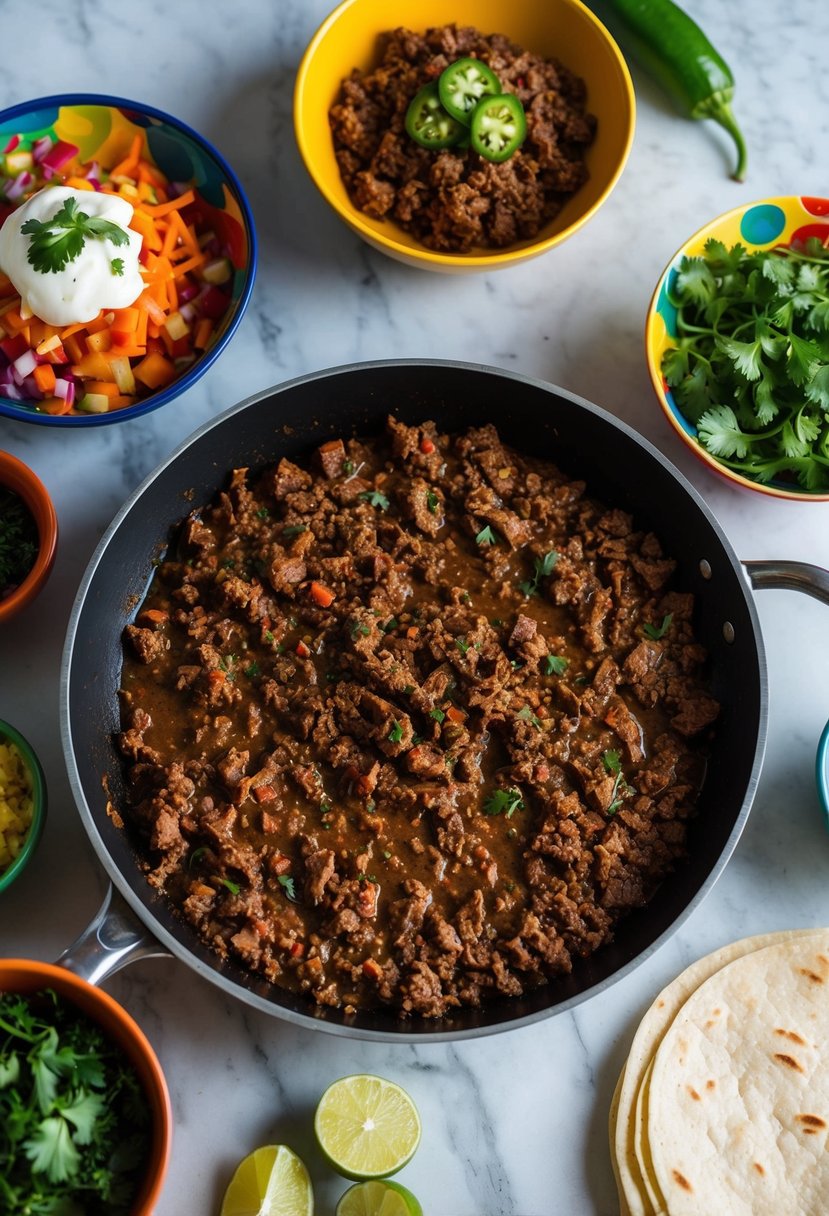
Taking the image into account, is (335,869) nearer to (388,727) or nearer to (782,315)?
(388,727)

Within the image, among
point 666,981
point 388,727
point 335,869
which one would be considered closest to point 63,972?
point 335,869

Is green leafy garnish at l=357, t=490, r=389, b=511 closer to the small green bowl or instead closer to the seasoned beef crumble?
the seasoned beef crumble

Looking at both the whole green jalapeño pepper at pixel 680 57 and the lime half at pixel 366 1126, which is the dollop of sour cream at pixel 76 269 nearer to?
the whole green jalapeño pepper at pixel 680 57

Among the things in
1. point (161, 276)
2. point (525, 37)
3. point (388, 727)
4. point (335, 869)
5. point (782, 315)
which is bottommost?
point (335, 869)

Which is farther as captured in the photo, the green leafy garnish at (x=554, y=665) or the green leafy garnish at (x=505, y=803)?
the green leafy garnish at (x=554, y=665)

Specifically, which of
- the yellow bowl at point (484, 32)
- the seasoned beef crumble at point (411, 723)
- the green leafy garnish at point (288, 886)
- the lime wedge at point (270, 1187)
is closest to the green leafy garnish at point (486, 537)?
the seasoned beef crumble at point (411, 723)

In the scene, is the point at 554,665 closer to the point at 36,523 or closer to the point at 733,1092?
the point at 733,1092
